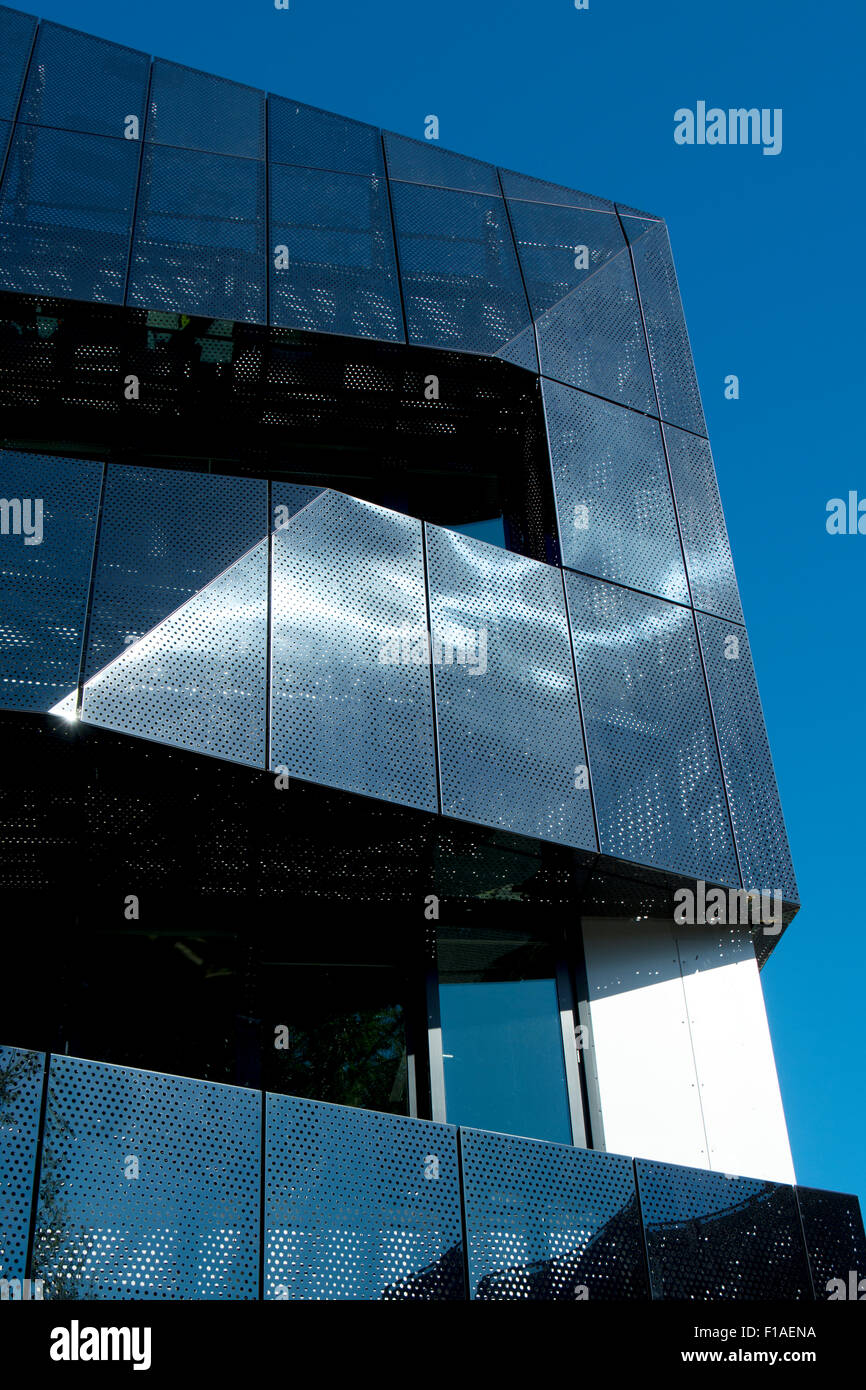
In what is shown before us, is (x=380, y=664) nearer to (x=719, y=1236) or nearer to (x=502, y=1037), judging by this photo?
(x=502, y=1037)

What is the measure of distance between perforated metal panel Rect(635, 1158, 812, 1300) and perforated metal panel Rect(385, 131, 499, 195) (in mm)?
10339

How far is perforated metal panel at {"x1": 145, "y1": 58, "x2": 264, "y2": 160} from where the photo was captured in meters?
13.5

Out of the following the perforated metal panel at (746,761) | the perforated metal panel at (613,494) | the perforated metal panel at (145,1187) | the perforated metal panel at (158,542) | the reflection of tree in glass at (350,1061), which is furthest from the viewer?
the perforated metal panel at (613,494)

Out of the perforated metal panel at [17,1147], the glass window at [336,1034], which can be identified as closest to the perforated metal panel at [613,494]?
the glass window at [336,1034]

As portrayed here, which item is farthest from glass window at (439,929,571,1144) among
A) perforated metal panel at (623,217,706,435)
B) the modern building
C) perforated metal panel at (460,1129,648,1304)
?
perforated metal panel at (623,217,706,435)

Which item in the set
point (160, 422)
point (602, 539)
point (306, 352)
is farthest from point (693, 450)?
point (160, 422)

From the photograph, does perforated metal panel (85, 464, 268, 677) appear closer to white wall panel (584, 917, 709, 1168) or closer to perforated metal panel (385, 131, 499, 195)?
white wall panel (584, 917, 709, 1168)

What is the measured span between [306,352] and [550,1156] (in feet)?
25.3

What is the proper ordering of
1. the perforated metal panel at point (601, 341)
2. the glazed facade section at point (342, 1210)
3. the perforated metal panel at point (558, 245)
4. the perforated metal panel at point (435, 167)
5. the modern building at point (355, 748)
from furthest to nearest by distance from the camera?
1. the perforated metal panel at point (435, 167)
2. the perforated metal panel at point (558, 245)
3. the perforated metal panel at point (601, 341)
4. the modern building at point (355, 748)
5. the glazed facade section at point (342, 1210)

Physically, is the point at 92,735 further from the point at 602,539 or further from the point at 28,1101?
the point at 602,539

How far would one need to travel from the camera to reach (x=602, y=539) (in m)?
12.2

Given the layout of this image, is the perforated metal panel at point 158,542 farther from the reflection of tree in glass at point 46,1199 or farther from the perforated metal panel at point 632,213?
the perforated metal panel at point 632,213

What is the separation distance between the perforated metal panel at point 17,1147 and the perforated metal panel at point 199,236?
7084mm

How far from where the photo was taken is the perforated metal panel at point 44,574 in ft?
Result: 29.2
